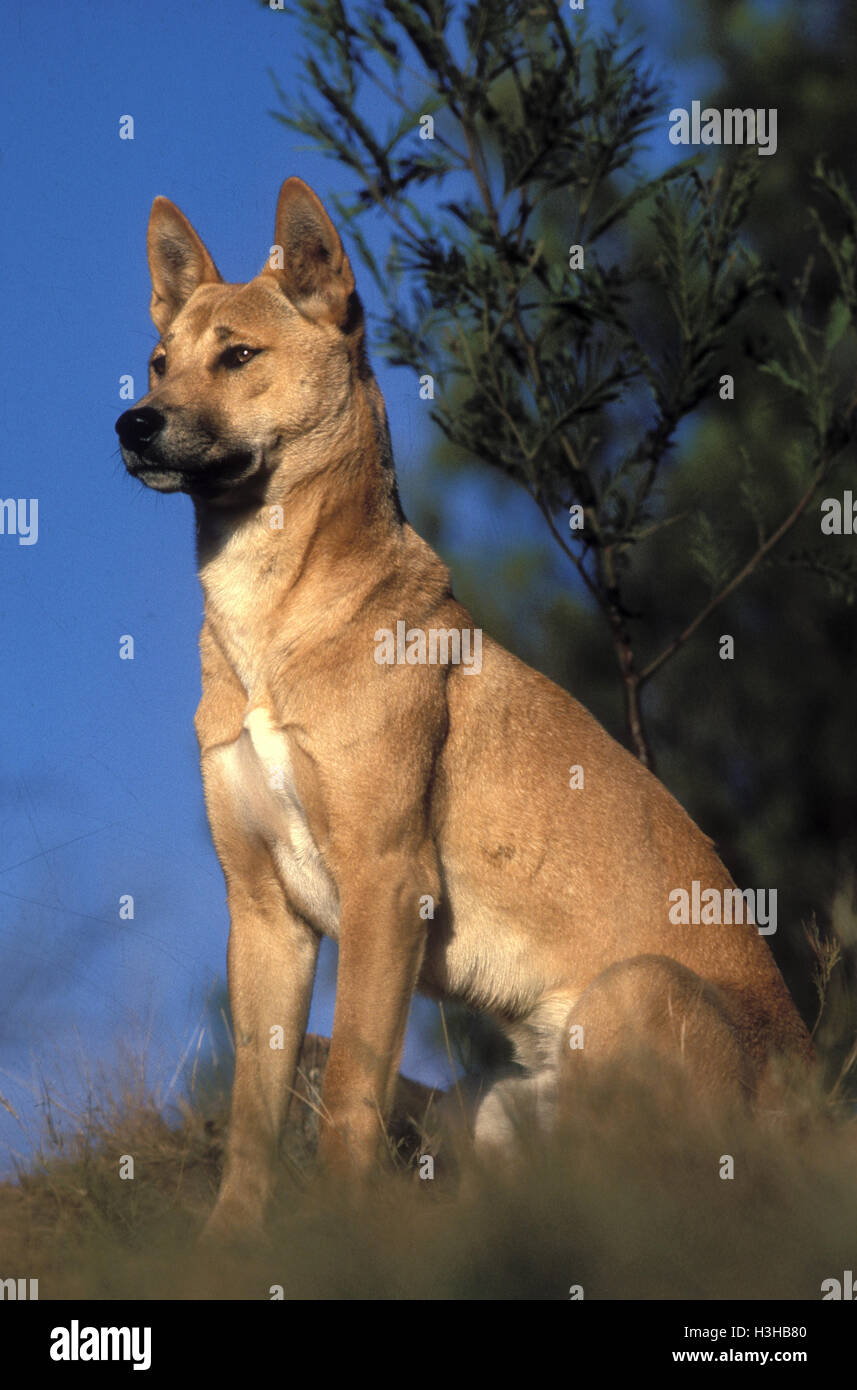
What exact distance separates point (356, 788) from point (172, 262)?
233 centimetres

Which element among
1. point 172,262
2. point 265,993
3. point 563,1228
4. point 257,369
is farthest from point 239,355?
point 563,1228

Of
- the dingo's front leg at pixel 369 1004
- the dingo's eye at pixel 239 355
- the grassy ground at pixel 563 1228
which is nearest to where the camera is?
the grassy ground at pixel 563 1228

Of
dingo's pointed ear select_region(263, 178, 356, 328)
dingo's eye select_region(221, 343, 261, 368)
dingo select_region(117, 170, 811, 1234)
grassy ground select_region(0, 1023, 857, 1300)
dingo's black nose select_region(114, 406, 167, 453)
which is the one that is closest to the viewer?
grassy ground select_region(0, 1023, 857, 1300)

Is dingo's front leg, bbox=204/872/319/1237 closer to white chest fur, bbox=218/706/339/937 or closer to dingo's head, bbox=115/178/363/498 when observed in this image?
white chest fur, bbox=218/706/339/937

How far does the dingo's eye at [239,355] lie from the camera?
495cm

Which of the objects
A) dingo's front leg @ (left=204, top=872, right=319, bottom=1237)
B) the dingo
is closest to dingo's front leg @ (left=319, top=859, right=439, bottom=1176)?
the dingo

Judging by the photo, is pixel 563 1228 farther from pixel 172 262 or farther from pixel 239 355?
pixel 172 262

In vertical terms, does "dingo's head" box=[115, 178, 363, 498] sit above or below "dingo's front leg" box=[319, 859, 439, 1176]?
above

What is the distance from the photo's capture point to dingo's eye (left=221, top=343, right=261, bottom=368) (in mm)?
4949

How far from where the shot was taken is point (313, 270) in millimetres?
5113

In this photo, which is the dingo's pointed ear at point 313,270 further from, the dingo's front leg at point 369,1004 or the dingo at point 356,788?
the dingo's front leg at point 369,1004

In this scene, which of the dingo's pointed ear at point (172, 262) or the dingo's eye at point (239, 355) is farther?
the dingo's pointed ear at point (172, 262)

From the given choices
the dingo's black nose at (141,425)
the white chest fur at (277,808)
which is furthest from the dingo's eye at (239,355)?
the white chest fur at (277,808)

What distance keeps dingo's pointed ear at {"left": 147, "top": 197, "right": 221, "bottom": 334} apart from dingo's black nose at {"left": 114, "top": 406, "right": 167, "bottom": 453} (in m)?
0.92
